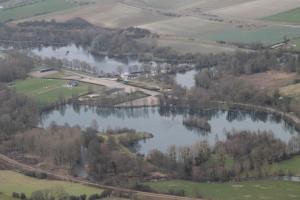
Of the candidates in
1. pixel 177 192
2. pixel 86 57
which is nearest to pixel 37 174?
pixel 177 192

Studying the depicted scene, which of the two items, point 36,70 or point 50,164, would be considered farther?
point 36,70

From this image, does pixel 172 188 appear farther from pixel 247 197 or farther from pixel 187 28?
pixel 187 28

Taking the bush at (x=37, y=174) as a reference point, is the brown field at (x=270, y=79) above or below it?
above

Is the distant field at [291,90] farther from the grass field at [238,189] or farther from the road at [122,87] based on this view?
the grass field at [238,189]

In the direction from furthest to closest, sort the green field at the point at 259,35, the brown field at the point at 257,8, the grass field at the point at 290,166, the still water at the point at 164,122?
the brown field at the point at 257,8
the green field at the point at 259,35
the still water at the point at 164,122
the grass field at the point at 290,166

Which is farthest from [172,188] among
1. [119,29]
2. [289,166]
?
[119,29]

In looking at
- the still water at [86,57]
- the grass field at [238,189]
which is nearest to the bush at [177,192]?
the grass field at [238,189]
